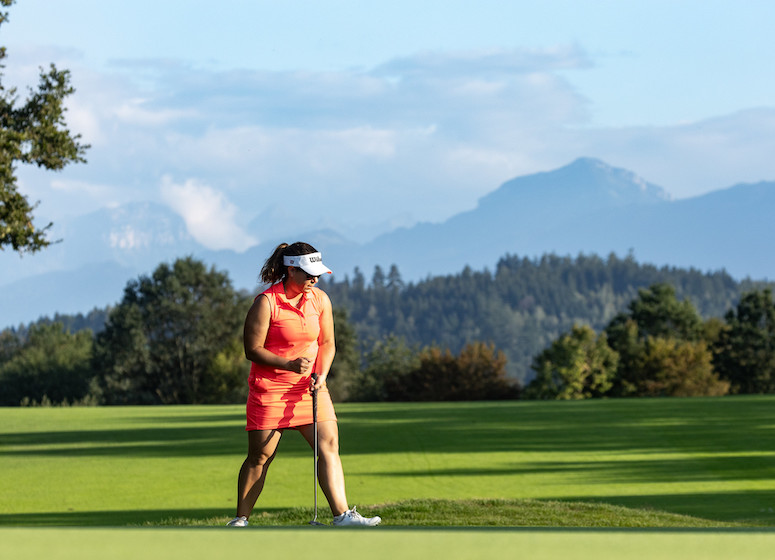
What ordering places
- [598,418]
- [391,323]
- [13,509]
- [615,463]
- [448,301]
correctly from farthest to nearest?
[448,301]
[391,323]
[598,418]
[615,463]
[13,509]

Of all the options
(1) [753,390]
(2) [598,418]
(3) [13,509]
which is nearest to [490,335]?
(1) [753,390]

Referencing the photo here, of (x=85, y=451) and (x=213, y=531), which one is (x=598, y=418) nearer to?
(x=85, y=451)

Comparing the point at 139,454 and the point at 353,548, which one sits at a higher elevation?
the point at 353,548

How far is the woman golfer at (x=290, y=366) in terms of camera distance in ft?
22.5

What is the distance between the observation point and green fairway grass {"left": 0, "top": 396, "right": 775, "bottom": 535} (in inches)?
448

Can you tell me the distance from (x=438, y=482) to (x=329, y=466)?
30.2ft

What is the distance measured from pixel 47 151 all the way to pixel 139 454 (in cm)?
638

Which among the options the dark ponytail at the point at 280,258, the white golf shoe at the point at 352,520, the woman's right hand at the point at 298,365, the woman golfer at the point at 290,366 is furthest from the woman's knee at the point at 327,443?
the dark ponytail at the point at 280,258

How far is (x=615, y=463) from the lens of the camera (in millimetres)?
18219

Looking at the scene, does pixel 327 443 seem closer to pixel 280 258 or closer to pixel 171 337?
pixel 280 258

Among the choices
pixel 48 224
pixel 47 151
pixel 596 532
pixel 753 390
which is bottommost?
pixel 753 390

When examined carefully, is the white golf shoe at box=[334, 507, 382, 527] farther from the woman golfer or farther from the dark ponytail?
the dark ponytail

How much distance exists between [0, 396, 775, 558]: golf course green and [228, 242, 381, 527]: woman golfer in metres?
0.90

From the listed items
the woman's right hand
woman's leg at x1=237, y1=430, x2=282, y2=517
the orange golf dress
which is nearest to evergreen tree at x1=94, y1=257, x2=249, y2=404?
woman's leg at x1=237, y1=430, x2=282, y2=517
